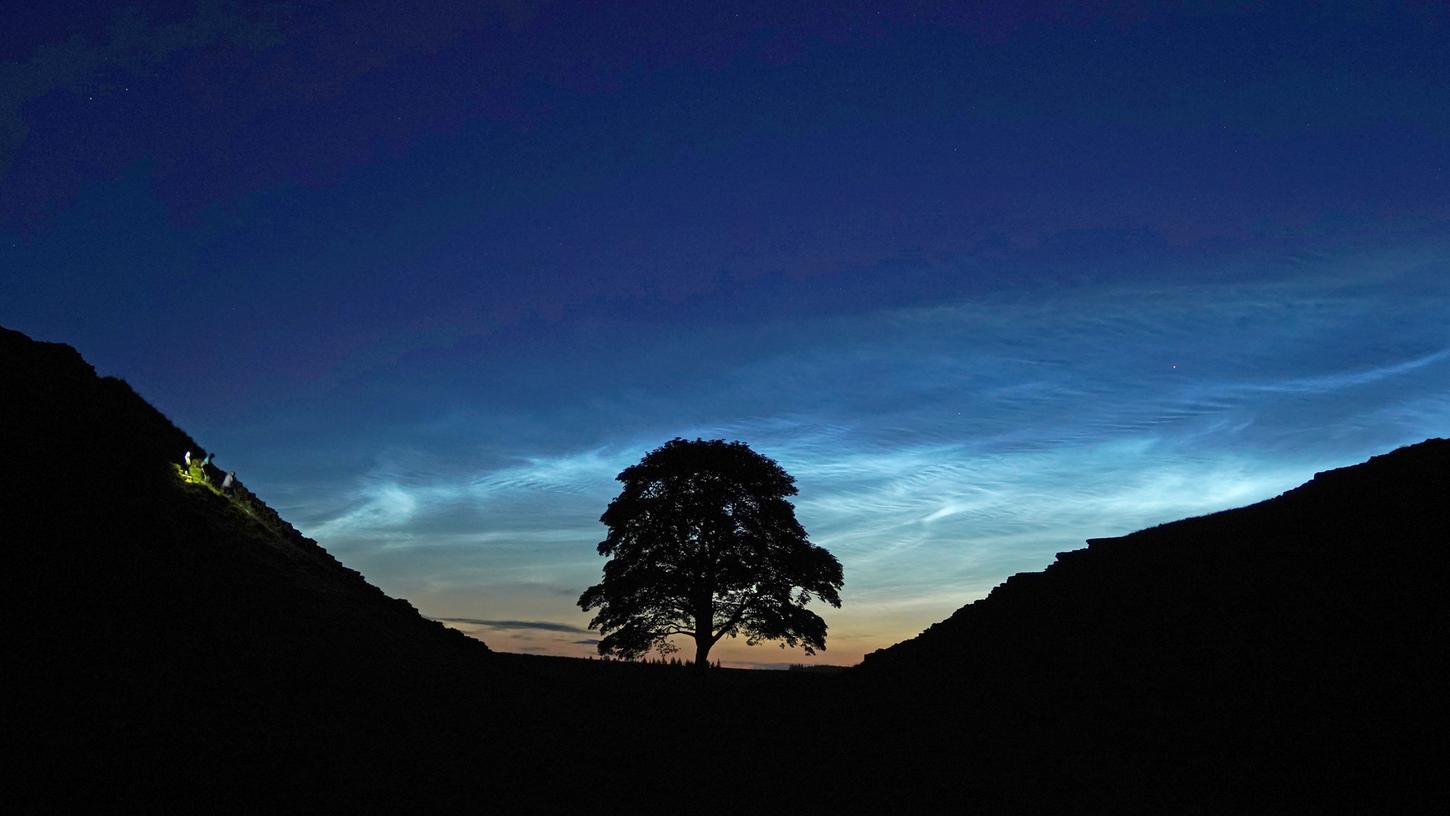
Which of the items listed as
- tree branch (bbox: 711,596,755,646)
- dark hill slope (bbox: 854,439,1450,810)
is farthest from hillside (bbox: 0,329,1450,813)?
tree branch (bbox: 711,596,755,646)

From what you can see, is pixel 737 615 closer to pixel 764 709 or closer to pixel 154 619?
pixel 764 709

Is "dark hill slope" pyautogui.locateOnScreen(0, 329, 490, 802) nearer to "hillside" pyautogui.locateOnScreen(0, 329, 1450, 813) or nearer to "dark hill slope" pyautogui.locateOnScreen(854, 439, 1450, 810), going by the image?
"hillside" pyautogui.locateOnScreen(0, 329, 1450, 813)

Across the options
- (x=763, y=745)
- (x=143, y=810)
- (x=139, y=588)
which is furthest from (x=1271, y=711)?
(x=139, y=588)

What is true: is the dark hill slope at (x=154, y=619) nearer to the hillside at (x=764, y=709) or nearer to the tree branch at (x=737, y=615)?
the hillside at (x=764, y=709)

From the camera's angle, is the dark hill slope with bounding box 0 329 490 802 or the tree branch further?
the tree branch

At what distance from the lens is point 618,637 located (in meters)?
37.5

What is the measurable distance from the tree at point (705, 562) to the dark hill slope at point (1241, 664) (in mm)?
15959

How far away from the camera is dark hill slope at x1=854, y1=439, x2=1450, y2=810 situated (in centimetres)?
1161

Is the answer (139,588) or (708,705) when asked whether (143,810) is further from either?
(708,705)

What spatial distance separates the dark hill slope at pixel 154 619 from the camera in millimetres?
12398

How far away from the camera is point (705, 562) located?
3816 cm

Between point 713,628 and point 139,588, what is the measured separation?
24.5 metres

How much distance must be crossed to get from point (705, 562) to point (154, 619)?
24.1 meters

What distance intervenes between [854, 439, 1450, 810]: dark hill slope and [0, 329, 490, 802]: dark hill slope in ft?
39.4
